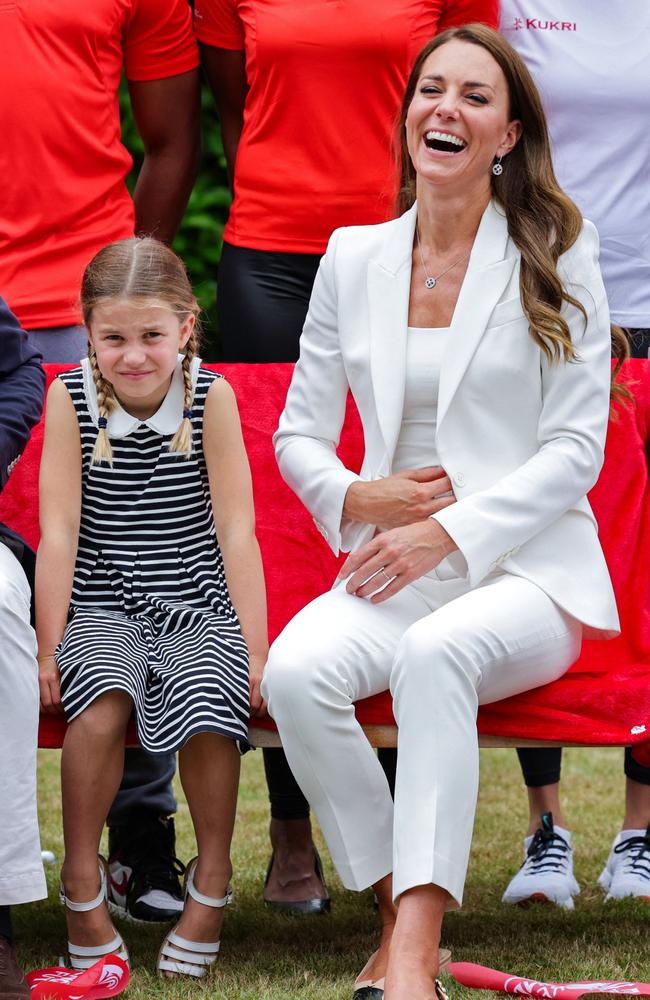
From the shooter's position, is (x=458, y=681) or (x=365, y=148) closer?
(x=458, y=681)

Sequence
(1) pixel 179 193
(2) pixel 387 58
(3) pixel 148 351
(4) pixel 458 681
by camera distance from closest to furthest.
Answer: (4) pixel 458 681 → (3) pixel 148 351 → (2) pixel 387 58 → (1) pixel 179 193

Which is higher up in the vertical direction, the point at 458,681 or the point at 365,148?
the point at 365,148

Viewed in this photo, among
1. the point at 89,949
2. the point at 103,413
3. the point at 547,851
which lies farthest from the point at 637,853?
the point at 103,413

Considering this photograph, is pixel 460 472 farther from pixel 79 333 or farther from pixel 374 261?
pixel 79 333

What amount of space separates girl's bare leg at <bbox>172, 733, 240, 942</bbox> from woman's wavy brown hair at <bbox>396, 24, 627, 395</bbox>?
3.66ft

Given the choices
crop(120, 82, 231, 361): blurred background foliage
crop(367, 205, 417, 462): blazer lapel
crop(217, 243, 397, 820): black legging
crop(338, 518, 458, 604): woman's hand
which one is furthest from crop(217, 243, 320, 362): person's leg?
crop(120, 82, 231, 361): blurred background foliage

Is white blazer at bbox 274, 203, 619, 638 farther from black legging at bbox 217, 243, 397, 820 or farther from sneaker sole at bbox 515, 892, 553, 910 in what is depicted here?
sneaker sole at bbox 515, 892, 553, 910

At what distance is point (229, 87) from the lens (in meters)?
4.51

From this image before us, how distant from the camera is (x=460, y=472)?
3580mm

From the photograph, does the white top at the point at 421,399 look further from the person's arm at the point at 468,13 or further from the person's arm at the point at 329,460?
the person's arm at the point at 468,13

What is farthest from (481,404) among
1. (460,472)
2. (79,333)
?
(79,333)

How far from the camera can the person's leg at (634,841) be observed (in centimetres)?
425

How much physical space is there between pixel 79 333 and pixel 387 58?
3.51 ft

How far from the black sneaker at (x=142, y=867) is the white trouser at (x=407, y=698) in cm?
96
